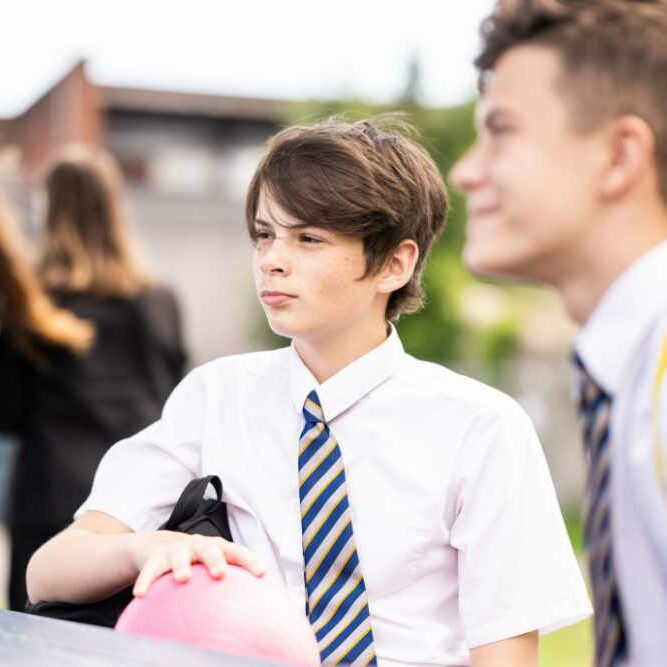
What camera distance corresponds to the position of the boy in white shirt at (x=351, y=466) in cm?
167

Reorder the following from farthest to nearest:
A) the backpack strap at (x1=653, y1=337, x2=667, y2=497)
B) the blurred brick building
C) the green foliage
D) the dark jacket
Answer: the blurred brick building
the green foliage
the dark jacket
the backpack strap at (x1=653, y1=337, x2=667, y2=497)

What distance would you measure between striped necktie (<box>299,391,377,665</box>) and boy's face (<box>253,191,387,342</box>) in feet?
0.47

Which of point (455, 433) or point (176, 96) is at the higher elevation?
point (455, 433)

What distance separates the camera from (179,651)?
1.34m

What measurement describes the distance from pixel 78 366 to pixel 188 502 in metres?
2.12

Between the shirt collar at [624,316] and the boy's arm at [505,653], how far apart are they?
458 mm

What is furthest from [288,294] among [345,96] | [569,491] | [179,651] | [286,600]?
[345,96]

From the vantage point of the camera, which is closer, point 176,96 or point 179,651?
point 179,651

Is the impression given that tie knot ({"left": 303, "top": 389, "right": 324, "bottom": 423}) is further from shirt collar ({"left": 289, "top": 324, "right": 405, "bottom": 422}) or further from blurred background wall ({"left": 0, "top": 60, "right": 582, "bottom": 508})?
blurred background wall ({"left": 0, "top": 60, "right": 582, "bottom": 508})

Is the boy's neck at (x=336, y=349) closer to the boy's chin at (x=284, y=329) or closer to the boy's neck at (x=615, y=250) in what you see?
the boy's chin at (x=284, y=329)

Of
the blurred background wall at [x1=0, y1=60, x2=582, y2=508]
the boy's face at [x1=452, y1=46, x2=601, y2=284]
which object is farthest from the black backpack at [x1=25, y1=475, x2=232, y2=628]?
the blurred background wall at [x1=0, y1=60, x2=582, y2=508]

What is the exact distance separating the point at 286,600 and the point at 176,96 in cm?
1925

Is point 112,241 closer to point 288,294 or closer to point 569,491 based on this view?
point 288,294

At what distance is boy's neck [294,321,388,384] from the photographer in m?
1.83
